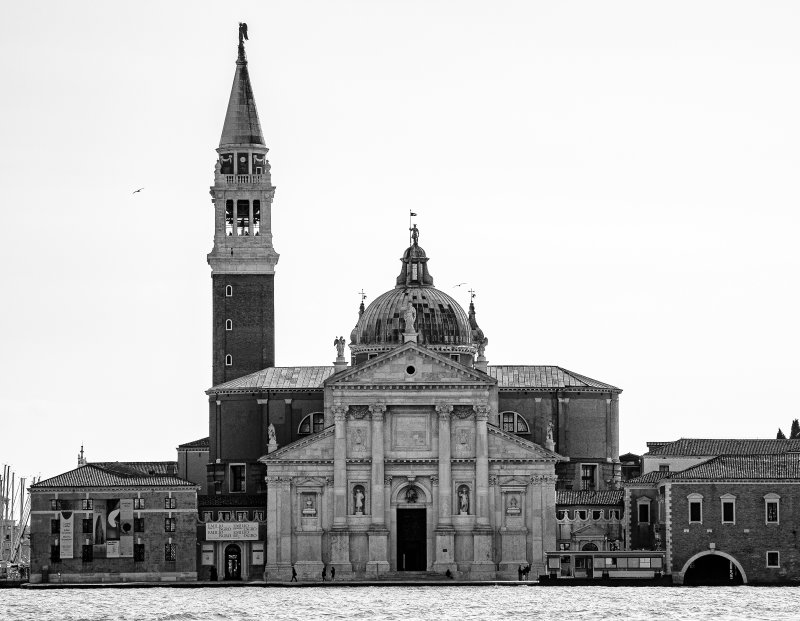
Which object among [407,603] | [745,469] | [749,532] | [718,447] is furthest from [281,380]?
[407,603]

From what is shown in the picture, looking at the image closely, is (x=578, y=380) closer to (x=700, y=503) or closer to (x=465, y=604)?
(x=700, y=503)

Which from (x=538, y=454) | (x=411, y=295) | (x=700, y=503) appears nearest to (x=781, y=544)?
(x=700, y=503)

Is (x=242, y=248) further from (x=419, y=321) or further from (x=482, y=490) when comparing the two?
(x=482, y=490)

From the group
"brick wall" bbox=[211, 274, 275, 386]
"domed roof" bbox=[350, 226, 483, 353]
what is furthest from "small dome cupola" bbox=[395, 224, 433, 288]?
"brick wall" bbox=[211, 274, 275, 386]

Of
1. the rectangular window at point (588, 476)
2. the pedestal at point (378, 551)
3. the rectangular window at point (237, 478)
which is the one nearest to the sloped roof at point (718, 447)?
the rectangular window at point (588, 476)

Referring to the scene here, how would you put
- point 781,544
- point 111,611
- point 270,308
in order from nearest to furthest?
point 111,611
point 781,544
point 270,308

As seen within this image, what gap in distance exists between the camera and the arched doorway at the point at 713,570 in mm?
146375

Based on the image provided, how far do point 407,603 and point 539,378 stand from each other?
34.4m

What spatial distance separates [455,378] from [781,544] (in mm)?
18914

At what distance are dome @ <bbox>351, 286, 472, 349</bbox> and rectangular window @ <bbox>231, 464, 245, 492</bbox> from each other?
8.99 meters

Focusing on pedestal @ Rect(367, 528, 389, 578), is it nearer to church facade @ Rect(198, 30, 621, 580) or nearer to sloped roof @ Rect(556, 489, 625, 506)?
church facade @ Rect(198, 30, 621, 580)

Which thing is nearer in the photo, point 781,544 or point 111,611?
point 111,611

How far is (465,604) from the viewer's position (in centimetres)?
13088

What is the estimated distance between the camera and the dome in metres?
161
